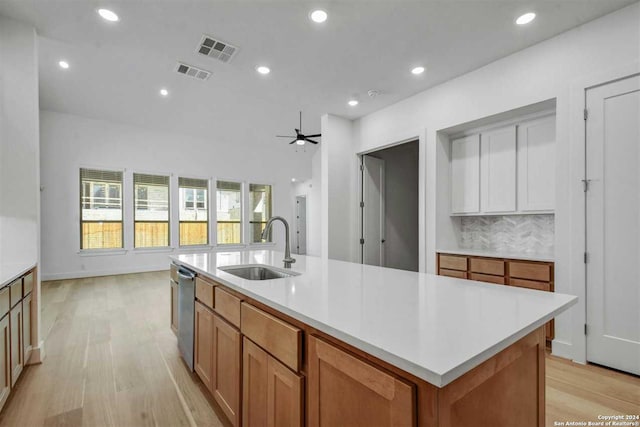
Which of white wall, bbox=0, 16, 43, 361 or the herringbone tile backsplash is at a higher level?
white wall, bbox=0, 16, 43, 361

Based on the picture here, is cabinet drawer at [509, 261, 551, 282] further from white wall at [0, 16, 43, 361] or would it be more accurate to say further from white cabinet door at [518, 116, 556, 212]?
white wall at [0, 16, 43, 361]

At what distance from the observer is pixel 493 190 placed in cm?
357

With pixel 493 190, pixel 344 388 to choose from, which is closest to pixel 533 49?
pixel 493 190

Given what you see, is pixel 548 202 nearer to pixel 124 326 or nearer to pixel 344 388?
pixel 344 388

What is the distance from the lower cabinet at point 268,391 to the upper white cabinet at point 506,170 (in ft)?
10.5

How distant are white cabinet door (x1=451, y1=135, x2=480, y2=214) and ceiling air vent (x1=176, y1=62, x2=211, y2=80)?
3424mm

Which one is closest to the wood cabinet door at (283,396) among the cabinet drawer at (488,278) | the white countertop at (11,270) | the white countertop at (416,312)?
the white countertop at (416,312)

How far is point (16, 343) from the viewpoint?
216 centimetres

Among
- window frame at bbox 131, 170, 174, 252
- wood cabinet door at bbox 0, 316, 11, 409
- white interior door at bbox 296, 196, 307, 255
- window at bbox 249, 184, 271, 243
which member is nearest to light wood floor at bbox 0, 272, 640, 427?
wood cabinet door at bbox 0, 316, 11, 409

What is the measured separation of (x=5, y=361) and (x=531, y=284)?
4.19 m

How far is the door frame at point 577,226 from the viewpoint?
8.55ft

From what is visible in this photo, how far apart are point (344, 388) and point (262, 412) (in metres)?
0.66

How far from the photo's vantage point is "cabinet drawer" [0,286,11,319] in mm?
1850

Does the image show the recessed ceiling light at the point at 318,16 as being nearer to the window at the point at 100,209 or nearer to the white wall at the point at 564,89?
the white wall at the point at 564,89
